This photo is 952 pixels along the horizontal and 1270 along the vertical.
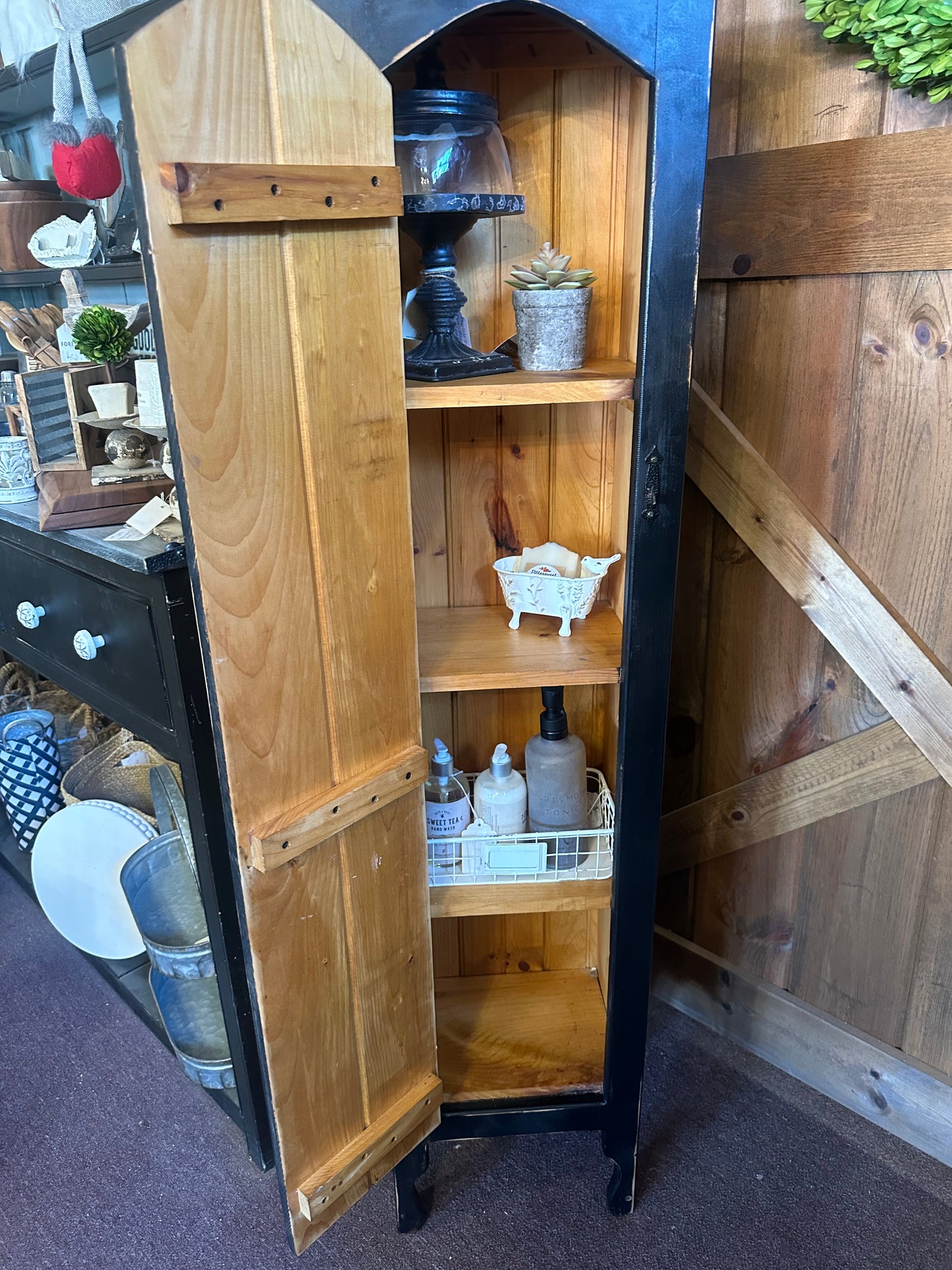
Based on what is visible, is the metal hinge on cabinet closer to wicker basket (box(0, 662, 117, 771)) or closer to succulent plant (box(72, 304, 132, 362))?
succulent plant (box(72, 304, 132, 362))

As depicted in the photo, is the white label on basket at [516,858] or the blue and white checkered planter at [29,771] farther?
the blue and white checkered planter at [29,771]

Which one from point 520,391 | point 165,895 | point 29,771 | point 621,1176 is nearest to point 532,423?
point 520,391

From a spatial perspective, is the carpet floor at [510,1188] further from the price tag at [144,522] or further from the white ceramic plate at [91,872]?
the price tag at [144,522]

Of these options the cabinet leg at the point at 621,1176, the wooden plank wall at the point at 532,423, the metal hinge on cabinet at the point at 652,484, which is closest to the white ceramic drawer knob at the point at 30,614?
the wooden plank wall at the point at 532,423

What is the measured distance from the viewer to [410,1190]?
1352 mm

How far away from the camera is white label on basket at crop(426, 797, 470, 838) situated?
4.30 feet

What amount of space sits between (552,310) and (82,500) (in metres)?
0.69

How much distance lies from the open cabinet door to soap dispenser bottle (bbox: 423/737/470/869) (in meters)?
0.16

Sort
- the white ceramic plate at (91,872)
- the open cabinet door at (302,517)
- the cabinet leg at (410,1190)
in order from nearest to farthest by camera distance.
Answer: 1. the open cabinet door at (302,517)
2. the cabinet leg at (410,1190)
3. the white ceramic plate at (91,872)

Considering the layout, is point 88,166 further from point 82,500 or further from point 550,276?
point 550,276

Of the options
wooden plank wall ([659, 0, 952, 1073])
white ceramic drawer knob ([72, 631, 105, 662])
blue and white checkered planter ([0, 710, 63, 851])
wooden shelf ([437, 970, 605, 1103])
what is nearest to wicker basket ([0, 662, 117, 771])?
blue and white checkered planter ([0, 710, 63, 851])

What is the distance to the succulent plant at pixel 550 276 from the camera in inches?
41.4

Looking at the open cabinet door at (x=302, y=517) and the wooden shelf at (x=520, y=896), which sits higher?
the open cabinet door at (x=302, y=517)

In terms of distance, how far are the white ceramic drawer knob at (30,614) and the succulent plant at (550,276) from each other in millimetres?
888
